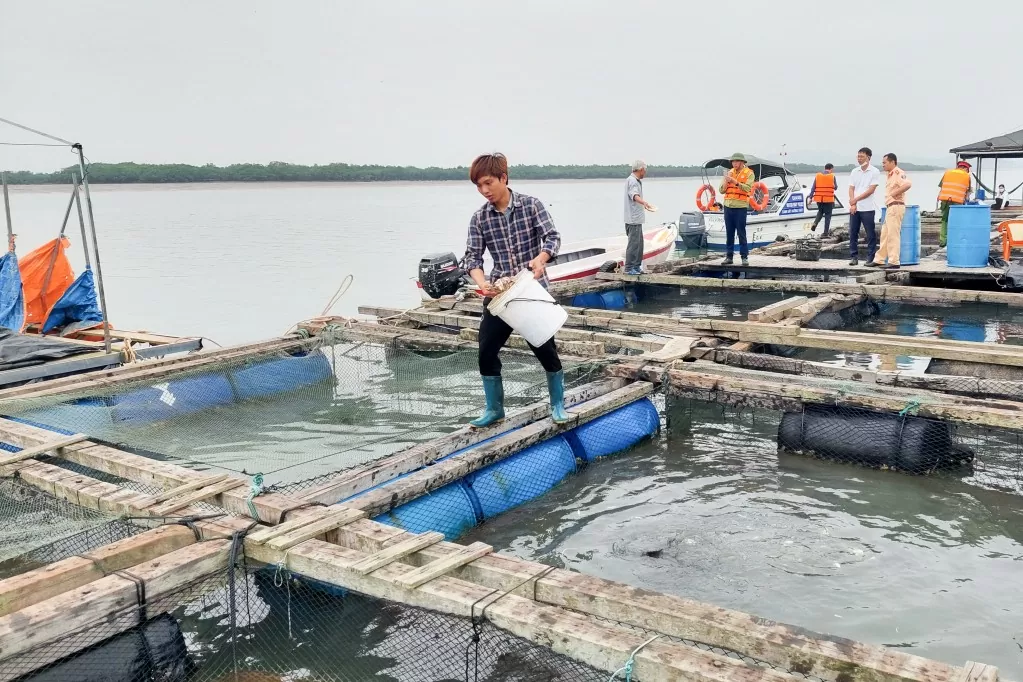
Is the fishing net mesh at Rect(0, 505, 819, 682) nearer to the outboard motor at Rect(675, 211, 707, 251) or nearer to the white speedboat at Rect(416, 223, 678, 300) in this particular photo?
the white speedboat at Rect(416, 223, 678, 300)

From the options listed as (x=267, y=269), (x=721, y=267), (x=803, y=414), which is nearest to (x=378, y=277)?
(x=267, y=269)

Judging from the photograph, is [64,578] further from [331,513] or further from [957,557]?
[957,557]

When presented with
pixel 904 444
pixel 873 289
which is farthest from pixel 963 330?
pixel 904 444

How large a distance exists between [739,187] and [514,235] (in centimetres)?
857

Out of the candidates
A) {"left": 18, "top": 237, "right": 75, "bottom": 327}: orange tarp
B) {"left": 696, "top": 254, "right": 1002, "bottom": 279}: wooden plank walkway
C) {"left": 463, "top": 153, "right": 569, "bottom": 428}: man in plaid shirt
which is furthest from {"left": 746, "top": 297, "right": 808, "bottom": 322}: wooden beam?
{"left": 18, "top": 237, "right": 75, "bottom": 327}: orange tarp

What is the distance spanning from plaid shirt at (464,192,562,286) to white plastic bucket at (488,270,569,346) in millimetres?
230

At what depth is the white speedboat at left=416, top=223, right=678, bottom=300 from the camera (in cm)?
1195

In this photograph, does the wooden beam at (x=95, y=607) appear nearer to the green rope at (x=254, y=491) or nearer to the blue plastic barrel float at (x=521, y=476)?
the green rope at (x=254, y=491)

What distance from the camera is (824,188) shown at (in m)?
20.5

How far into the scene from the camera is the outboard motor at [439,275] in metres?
11.9

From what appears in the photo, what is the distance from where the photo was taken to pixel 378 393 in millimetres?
8406

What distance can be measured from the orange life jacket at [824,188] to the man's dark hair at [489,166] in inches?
658

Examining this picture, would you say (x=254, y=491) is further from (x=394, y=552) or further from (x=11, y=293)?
(x=11, y=293)

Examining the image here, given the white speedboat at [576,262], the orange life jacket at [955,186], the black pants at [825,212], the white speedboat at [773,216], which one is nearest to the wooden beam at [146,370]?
the white speedboat at [576,262]
